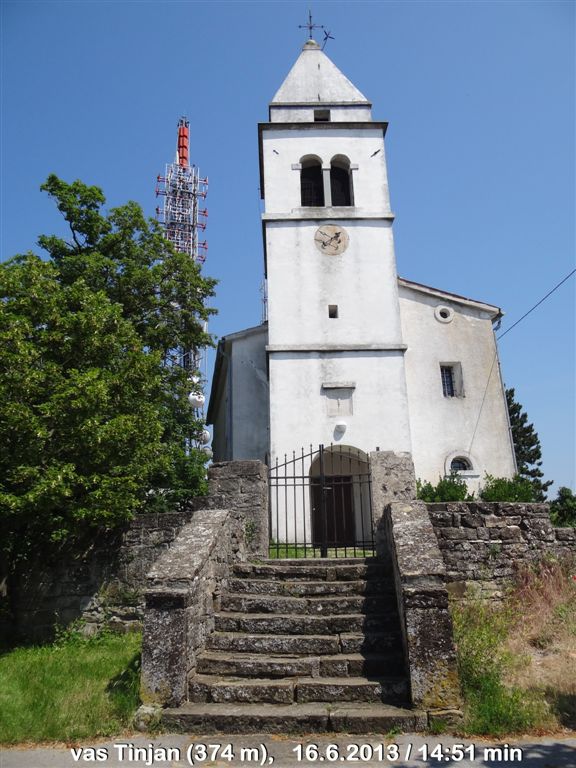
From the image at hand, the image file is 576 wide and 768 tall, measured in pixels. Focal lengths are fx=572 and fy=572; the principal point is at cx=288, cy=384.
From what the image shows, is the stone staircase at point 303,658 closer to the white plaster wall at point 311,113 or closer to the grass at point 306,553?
the grass at point 306,553

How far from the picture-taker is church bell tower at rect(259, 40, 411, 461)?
16375mm

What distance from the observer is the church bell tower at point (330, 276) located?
16.4 meters

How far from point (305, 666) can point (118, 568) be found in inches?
162

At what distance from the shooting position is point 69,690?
5852mm

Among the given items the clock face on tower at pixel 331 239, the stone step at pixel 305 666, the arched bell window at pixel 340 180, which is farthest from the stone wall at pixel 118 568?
the arched bell window at pixel 340 180

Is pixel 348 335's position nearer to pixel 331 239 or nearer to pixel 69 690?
pixel 331 239

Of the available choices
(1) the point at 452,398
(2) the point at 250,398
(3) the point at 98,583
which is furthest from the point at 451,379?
(3) the point at 98,583

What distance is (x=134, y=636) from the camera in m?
8.06

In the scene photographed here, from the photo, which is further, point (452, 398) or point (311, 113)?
point (311, 113)

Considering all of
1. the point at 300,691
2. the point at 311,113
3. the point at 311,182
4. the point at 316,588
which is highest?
the point at 311,113

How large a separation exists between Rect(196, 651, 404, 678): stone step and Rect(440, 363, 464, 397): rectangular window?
13461 millimetres

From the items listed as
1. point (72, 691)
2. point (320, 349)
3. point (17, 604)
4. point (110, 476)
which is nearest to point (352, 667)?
point (72, 691)

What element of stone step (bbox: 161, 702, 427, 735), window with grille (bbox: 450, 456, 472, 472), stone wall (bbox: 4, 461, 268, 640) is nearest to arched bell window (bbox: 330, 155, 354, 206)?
window with grille (bbox: 450, 456, 472, 472)

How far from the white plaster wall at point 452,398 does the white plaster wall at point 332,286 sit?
1713 millimetres
